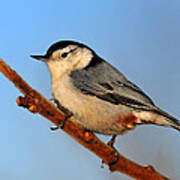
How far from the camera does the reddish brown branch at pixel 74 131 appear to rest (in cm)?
76

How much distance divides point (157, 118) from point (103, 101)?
0.59ft

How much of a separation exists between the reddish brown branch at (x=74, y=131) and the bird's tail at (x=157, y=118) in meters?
0.16

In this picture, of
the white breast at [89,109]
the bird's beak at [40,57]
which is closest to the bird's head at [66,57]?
the bird's beak at [40,57]

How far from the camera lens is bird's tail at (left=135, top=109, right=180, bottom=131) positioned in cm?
100

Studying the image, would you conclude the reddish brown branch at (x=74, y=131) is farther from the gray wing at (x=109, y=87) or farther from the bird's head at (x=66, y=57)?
the bird's head at (x=66, y=57)

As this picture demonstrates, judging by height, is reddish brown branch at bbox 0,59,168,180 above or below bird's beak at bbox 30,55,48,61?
below

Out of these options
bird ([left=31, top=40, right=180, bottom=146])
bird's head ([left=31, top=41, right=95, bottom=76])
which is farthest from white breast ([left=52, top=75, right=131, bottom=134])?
bird's head ([left=31, top=41, right=95, bottom=76])

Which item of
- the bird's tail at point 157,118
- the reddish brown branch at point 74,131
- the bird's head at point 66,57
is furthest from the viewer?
the bird's head at point 66,57

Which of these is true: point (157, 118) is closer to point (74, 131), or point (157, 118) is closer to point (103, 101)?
point (103, 101)

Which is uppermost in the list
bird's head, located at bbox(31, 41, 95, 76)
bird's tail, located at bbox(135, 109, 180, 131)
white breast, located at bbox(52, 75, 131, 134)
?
bird's head, located at bbox(31, 41, 95, 76)

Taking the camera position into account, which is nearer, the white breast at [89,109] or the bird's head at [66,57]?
the white breast at [89,109]

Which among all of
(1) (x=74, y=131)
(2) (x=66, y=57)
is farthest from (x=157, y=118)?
(2) (x=66, y=57)

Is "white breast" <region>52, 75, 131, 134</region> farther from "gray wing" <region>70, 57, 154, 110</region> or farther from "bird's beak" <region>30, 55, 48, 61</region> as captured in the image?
"bird's beak" <region>30, 55, 48, 61</region>

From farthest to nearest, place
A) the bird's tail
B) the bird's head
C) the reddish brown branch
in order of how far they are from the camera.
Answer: the bird's head → the bird's tail → the reddish brown branch
